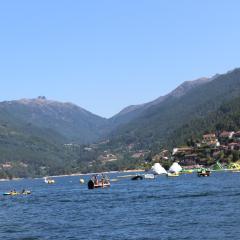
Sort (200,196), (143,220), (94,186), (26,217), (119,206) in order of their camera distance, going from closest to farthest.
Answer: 1. (143,220)
2. (26,217)
3. (119,206)
4. (200,196)
5. (94,186)

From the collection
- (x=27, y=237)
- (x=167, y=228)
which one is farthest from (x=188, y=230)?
(x=27, y=237)

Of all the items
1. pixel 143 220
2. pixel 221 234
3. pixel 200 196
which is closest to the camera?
pixel 221 234

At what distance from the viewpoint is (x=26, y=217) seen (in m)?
102

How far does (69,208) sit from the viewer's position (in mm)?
115375

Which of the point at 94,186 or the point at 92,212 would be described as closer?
the point at 92,212

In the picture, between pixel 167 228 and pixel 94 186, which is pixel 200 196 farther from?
pixel 94 186

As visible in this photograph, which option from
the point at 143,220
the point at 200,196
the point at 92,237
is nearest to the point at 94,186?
the point at 200,196

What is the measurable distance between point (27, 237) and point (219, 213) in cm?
2458

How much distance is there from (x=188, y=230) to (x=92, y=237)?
32.8ft

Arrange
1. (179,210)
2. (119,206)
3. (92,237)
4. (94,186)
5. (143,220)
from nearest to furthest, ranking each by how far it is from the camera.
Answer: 1. (92,237)
2. (143,220)
3. (179,210)
4. (119,206)
5. (94,186)

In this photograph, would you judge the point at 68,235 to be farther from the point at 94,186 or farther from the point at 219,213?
the point at 94,186

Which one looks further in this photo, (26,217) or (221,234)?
(26,217)

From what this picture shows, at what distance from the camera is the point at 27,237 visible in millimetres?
74312

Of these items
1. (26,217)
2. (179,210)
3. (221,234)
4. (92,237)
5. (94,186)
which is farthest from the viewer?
(94,186)
